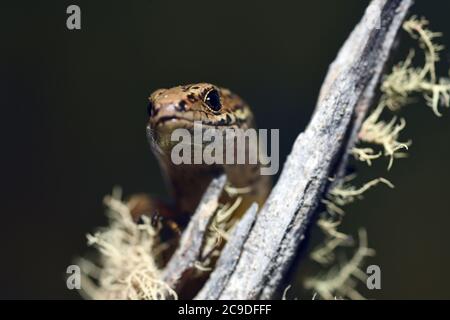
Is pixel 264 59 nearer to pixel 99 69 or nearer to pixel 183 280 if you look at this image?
pixel 99 69

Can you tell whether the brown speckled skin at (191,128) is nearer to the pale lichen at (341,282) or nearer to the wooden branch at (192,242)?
the wooden branch at (192,242)

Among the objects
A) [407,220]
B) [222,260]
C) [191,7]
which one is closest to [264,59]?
[191,7]

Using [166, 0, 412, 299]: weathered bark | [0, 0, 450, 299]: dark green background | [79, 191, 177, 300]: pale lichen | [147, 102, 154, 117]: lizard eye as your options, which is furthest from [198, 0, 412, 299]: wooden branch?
[0, 0, 450, 299]: dark green background

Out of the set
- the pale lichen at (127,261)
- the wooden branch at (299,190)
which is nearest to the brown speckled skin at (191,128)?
the pale lichen at (127,261)

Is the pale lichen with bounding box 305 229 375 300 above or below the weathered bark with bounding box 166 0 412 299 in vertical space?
below

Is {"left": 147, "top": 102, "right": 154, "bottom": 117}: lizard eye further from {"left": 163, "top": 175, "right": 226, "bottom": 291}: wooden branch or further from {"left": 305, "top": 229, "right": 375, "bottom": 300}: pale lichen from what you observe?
{"left": 305, "top": 229, "right": 375, "bottom": 300}: pale lichen

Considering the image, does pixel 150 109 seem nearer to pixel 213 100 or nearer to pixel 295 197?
pixel 213 100

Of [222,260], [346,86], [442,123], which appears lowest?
[222,260]
